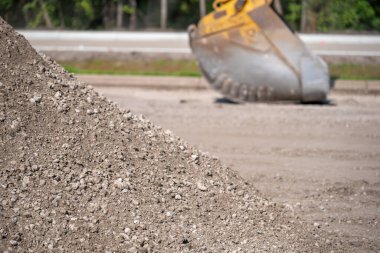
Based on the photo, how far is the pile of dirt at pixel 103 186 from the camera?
5074 millimetres

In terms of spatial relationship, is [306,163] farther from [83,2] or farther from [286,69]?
[83,2]

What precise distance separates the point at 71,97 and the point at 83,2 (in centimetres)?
2735

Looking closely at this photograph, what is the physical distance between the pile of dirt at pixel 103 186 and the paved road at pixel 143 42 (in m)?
13.6

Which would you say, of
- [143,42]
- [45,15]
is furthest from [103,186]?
[45,15]

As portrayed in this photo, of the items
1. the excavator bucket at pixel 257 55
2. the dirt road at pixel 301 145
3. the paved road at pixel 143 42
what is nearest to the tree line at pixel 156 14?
the paved road at pixel 143 42

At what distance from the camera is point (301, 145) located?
9414 mm

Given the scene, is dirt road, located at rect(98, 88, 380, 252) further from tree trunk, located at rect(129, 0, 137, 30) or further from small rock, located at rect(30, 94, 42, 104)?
tree trunk, located at rect(129, 0, 137, 30)

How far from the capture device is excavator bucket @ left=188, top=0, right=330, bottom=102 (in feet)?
37.7

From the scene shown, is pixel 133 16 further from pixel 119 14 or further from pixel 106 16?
pixel 106 16

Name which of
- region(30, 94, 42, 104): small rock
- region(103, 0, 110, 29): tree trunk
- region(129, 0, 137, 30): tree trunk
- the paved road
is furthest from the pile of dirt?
region(129, 0, 137, 30): tree trunk

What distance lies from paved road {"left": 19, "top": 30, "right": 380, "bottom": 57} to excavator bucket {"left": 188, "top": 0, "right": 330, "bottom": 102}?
768 cm

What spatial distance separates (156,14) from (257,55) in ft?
78.0

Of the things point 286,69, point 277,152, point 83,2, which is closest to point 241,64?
point 286,69

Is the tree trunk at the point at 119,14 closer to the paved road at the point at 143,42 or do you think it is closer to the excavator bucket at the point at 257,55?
the paved road at the point at 143,42
